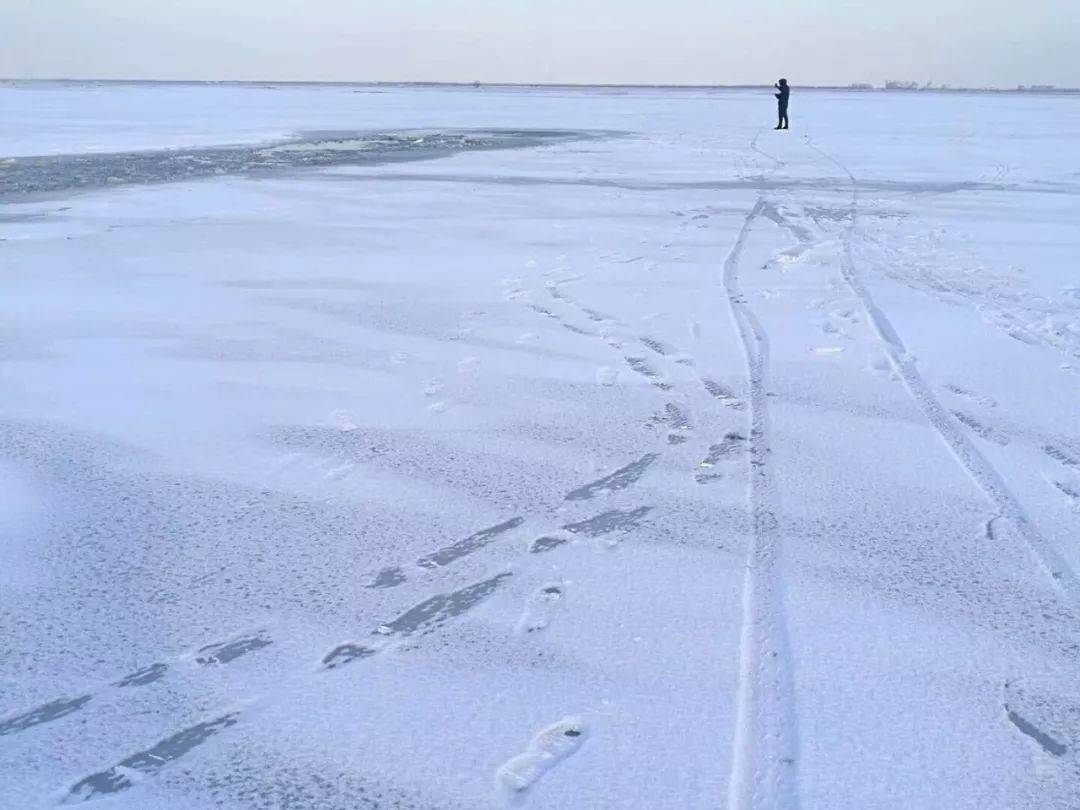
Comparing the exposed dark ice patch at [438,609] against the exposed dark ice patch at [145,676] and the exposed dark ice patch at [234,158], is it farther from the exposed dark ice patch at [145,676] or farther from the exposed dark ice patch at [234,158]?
the exposed dark ice patch at [234,158]

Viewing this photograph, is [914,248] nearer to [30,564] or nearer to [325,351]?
[325,351]

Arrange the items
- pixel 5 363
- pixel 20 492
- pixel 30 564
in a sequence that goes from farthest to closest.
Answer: pixel 5 363 → pixel 20 492 → pixel 30 564

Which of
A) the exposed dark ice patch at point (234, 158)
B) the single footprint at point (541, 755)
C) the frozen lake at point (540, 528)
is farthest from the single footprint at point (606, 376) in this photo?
the exposed dark ice patch at point (234, 158)

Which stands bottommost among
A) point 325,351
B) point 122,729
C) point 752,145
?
point 122,729

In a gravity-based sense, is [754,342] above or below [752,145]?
below

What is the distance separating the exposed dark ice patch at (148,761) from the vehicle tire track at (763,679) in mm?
1229

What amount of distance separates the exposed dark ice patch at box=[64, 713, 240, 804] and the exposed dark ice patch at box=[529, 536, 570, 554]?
120cm

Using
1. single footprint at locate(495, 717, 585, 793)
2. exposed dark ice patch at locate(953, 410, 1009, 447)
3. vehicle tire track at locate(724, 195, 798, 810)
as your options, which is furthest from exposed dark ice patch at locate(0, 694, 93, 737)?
exposed dark ice patch at locate(953, 410, 1009, 447)

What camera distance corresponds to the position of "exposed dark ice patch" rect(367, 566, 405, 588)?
319 cm

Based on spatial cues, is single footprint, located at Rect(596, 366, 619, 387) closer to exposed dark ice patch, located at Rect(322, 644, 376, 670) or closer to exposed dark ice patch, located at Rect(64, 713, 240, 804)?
exposed dark ice patch, located at Rect(322, 644, 376, 670)

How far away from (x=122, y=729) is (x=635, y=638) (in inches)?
52.9

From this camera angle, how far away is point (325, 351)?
5.78 metres

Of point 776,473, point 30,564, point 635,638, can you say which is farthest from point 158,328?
point 635,638

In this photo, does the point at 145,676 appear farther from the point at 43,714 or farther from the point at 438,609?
the point at 438,609
